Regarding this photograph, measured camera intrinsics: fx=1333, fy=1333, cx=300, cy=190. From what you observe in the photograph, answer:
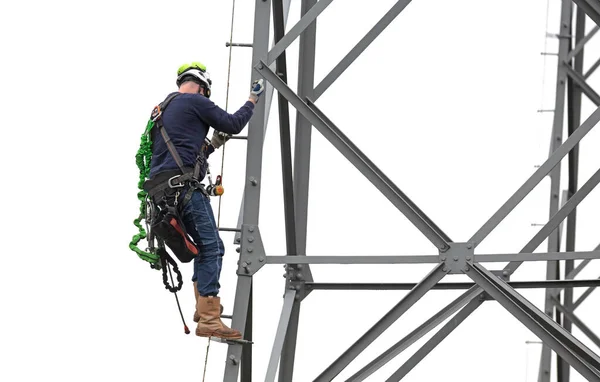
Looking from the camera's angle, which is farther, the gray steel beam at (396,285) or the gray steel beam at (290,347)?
the gray steel beam at (290,347)

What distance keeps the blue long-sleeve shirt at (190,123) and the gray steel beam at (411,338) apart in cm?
215

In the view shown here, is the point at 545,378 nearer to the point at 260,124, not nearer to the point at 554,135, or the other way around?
the point at 554,135

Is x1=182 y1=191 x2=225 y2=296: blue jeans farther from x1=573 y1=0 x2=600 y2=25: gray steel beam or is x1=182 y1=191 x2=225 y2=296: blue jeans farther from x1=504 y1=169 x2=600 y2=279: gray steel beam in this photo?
x1=504 y1=169 x2=600 y2=279: gray steel beam

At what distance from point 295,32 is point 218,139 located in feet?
3.72

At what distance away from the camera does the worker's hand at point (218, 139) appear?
10422 mm

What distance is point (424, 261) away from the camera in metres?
9.85

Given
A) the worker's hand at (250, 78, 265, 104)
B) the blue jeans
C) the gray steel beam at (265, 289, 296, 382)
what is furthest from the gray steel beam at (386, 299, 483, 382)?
the worker's hand at (250, 78, 265, 104)

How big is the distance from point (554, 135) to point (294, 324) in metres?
4.65

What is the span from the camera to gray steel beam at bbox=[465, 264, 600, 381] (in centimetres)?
972

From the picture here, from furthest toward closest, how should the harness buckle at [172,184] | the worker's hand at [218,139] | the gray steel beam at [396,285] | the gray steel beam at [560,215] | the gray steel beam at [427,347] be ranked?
the gray steel beam at [560,215], the gray steel beam at [396,285], the gray steel beam at [427,347], the worker's hand at [218,139], the harness buckle at [172,184]

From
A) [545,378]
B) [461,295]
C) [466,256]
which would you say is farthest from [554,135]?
[466,256]

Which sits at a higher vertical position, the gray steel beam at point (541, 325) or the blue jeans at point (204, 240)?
the blue jeans at point (204, 240)

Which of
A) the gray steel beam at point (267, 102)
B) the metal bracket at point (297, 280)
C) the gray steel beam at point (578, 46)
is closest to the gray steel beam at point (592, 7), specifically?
the gray steel beam at point (267, 102)

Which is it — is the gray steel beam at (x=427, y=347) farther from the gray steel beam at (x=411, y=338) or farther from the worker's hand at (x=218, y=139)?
the worker's hand at (x=218, y=139)
